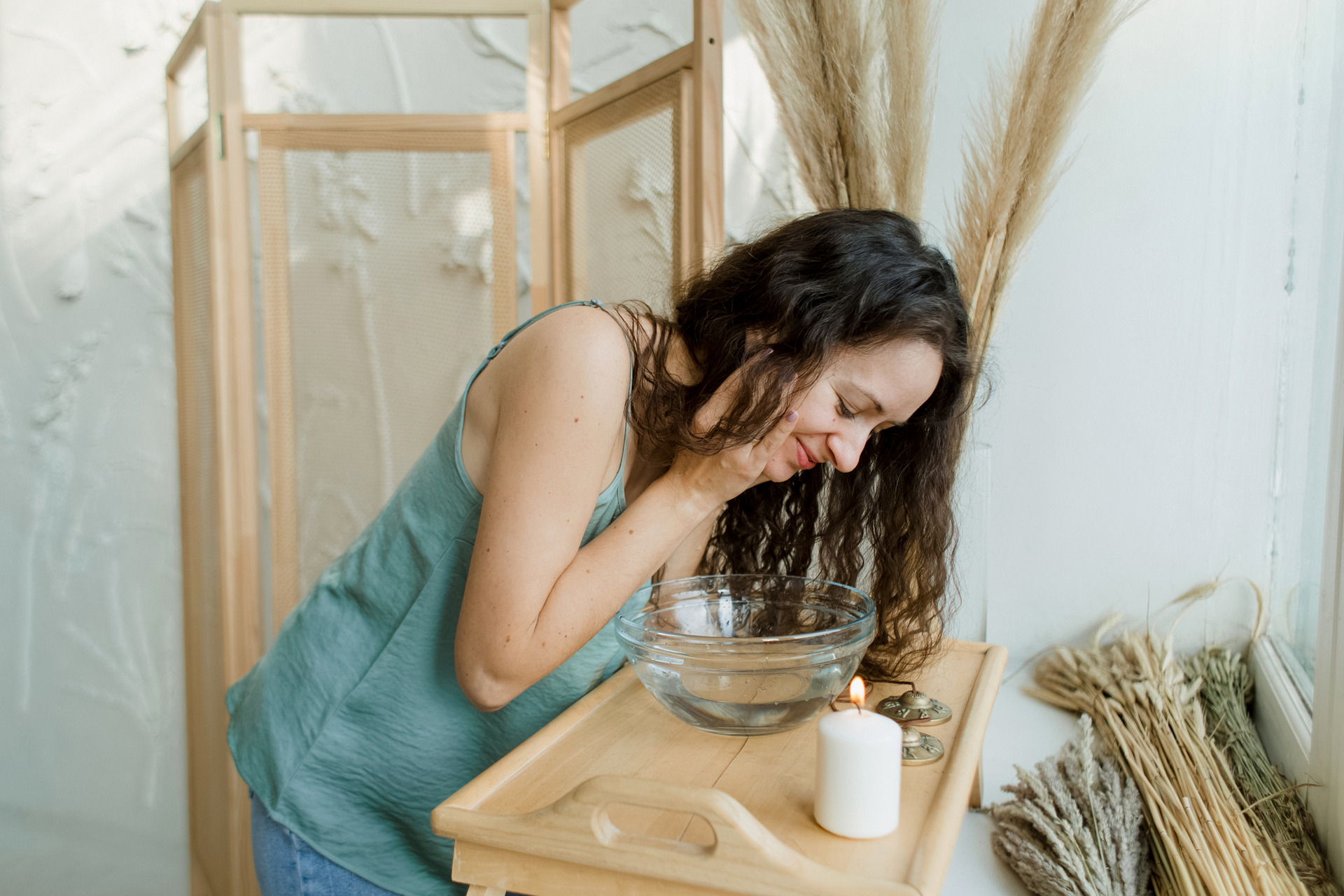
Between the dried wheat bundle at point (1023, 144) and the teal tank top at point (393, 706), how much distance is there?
59cm

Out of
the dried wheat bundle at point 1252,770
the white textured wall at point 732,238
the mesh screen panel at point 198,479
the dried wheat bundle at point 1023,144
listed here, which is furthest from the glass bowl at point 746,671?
the mesh screen panel at point 198,479

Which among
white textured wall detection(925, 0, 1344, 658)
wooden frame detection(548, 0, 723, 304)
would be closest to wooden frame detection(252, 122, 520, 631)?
wooden frame detection(548, 0, 723, 304)

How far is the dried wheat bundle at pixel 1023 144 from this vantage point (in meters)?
1.13

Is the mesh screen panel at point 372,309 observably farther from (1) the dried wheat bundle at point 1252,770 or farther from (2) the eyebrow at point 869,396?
(1) the dried wheat bundle at point 1252,770

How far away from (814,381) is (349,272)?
105 cm

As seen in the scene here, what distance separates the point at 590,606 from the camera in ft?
2.73

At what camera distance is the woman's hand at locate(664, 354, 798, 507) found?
2.95ft

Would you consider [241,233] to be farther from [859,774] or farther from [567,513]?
[859,774]

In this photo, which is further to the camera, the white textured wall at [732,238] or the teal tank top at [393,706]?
the white textured wall at [732,238]

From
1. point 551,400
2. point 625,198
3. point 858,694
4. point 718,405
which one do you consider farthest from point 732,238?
point 858,694

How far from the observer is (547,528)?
79 cm

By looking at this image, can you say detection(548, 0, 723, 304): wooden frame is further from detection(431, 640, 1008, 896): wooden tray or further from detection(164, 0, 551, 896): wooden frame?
detection(431, 640, 1008, 896): wooden tray

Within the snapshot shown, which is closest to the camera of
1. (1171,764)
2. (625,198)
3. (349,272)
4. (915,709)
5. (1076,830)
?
(915,709)

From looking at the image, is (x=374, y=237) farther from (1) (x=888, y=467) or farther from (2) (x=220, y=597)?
(1) (x=888, y=467)
